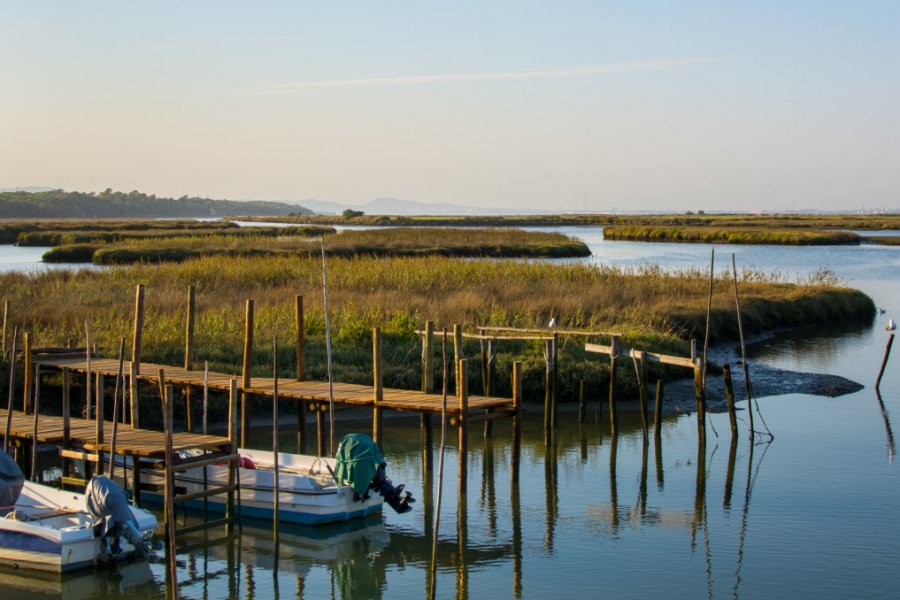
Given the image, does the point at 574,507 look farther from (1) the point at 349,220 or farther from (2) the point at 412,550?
(1) the point at 349,220

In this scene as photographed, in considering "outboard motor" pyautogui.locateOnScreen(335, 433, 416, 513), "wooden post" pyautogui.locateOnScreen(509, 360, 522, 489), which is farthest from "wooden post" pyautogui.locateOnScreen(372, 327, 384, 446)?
"wooden post" pyautogui.locateOnScreen(509, 360, 522, 489)

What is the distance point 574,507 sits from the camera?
50.8 feet

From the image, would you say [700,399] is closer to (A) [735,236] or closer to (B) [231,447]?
(B) [231,447]

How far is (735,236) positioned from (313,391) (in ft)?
250

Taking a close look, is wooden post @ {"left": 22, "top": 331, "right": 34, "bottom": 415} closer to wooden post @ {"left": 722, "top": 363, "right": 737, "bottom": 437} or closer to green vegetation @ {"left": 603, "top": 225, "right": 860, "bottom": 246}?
wooden post @ {"left": 722, "top": 363, "right": 737, "bottom": 437}

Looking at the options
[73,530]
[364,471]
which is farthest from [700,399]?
[73,530]

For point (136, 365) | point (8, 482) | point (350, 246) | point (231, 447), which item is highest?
point (350, 246)

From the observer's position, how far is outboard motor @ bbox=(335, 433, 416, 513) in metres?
14.0

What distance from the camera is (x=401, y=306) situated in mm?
27156

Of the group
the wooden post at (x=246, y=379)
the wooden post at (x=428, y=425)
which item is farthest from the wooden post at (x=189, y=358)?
the wooden post at (x=428, y=425)

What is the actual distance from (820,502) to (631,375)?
7617 millimetres

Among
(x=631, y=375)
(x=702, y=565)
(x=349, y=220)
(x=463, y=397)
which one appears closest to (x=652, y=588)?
(x=702, y=565)

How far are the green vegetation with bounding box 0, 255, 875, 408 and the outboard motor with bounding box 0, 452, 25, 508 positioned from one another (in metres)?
4.10

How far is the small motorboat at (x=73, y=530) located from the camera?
1230 centimetres
